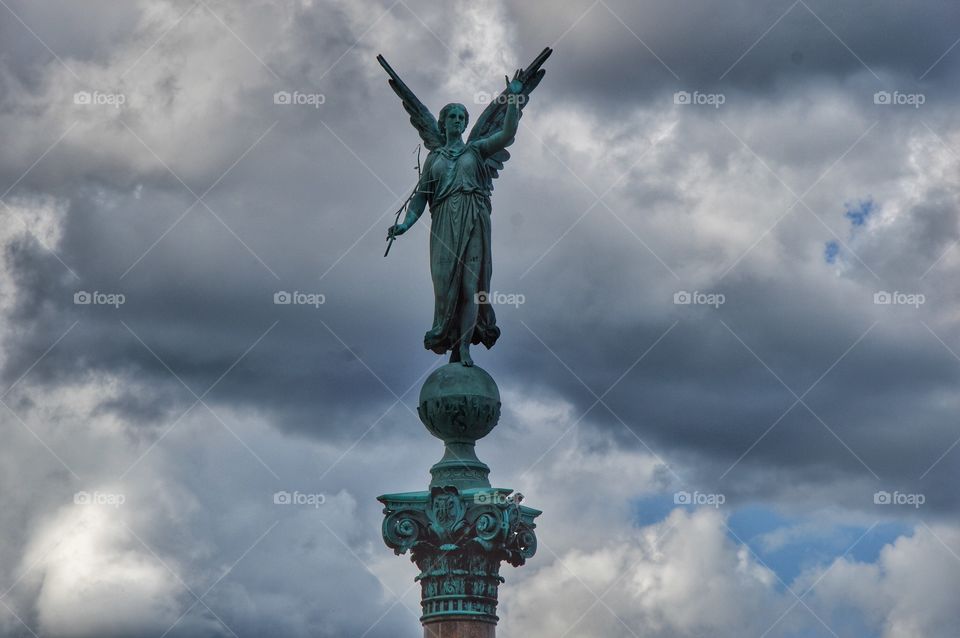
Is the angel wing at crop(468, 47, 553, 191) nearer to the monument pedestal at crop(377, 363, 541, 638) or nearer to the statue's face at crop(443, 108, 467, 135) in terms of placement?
the statue's face at crop(443, 108, 467, 135)

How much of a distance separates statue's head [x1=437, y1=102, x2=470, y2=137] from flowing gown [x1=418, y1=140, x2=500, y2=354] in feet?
1.74

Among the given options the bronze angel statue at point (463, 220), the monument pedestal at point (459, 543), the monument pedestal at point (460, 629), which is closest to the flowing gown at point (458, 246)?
the bronze angel statue at point (463, 220)

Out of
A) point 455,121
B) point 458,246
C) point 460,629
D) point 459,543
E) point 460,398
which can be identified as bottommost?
point 460,629

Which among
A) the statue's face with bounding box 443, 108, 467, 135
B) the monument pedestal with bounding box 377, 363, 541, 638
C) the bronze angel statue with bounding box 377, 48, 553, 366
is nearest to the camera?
the monument pedestal with bounding box 377, 363, 541, 638

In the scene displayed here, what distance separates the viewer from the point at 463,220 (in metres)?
35.4

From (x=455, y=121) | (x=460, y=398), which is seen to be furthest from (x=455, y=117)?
(x=460, y=398)

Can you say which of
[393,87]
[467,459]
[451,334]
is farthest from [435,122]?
[467,459]

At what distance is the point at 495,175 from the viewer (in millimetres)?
36406

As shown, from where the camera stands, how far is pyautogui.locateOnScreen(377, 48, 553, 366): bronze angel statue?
3538 cm

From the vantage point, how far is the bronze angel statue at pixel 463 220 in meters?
35.4

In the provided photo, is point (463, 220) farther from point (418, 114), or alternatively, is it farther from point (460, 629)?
point (460, 629)

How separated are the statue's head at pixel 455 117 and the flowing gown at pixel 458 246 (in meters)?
0.53

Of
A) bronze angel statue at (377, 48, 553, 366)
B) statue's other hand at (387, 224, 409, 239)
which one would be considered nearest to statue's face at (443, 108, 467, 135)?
bronze angel statue at (377, 48, 553, 366)

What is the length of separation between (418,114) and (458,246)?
2888 mm
